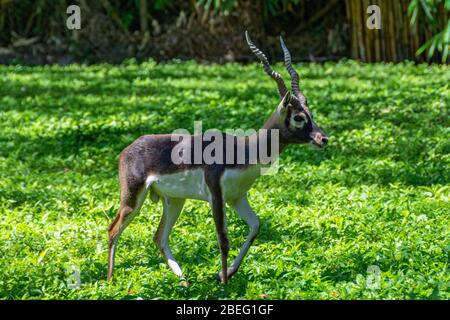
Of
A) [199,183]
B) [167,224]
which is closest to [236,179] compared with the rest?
[199,183]

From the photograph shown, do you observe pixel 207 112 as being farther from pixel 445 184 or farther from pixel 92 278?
pixel 92 278

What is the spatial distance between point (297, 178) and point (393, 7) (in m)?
7.48

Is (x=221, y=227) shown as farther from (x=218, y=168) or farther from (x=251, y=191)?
(x=251, y=191)

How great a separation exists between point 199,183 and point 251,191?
2.66 meters

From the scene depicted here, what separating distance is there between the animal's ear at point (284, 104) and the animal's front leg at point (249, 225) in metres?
0.58

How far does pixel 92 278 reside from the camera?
6.11m

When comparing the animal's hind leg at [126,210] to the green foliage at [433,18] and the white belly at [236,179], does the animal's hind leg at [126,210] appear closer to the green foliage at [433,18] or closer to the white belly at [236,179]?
the white belly at [236,179]

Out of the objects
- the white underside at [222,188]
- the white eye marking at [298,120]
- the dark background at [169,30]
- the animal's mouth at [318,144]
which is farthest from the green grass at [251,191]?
the dark background at [169,30]

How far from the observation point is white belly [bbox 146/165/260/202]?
5699 millimetres

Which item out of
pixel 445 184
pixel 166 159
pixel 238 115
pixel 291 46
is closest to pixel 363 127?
pixel 238 115

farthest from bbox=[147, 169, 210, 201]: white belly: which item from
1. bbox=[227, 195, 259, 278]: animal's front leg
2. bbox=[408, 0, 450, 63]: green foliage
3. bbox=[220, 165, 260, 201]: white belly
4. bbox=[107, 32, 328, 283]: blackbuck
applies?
bbox=[408, 0, 450, 63]: green foliage

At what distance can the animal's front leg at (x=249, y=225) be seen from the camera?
580cm

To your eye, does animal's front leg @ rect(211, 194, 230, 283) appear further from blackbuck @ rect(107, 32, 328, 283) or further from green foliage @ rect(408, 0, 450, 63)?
green foliage @ rect(408, 0, 450, 63)
